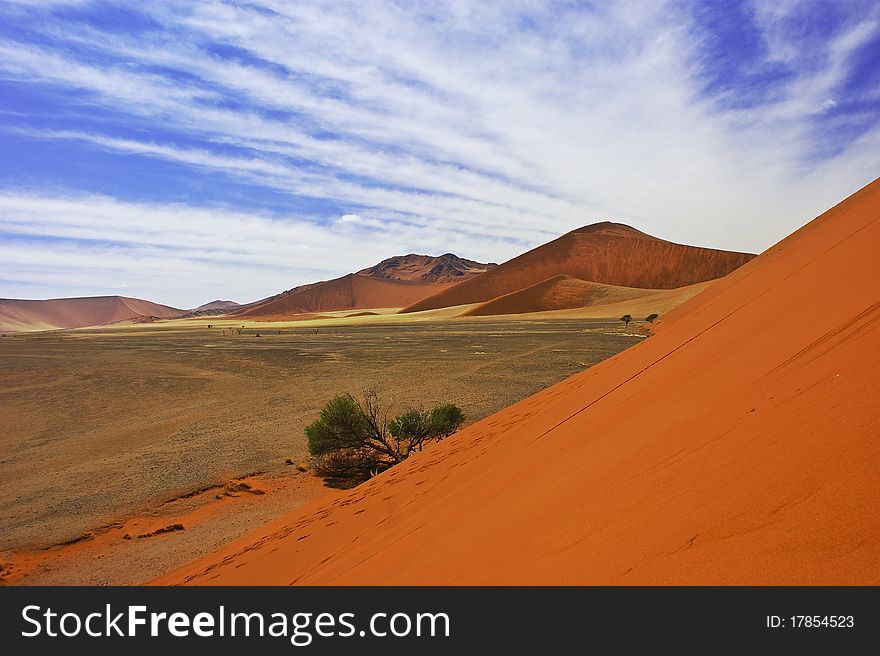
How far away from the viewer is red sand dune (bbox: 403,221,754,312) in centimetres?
11594

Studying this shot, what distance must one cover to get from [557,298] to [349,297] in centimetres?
11319

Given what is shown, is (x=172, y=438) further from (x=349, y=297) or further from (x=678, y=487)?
(x=349, y=297)

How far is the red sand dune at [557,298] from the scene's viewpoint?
8750 cm

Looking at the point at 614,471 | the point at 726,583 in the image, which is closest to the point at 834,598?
the point at 726,583

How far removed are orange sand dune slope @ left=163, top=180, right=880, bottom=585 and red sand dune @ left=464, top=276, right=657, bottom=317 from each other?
83165 millimetres

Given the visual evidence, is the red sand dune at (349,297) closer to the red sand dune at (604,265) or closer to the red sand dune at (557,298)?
the red sand dune at (604,265)

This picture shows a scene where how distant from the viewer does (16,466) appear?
12.5 metres

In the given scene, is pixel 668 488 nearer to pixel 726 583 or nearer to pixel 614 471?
pixel 614 471

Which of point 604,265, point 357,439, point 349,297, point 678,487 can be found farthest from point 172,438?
point 349,297

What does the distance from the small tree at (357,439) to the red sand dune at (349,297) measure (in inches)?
6417

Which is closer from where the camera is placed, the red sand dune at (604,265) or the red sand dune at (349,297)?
the red sand dune at (604,265)

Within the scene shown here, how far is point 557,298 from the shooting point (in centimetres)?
9181

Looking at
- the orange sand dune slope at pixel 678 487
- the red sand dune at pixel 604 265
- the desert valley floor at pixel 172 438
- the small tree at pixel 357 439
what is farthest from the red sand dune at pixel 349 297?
the orange sand dune slope at pixel 678 487

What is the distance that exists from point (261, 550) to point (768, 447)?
5.10 metres
